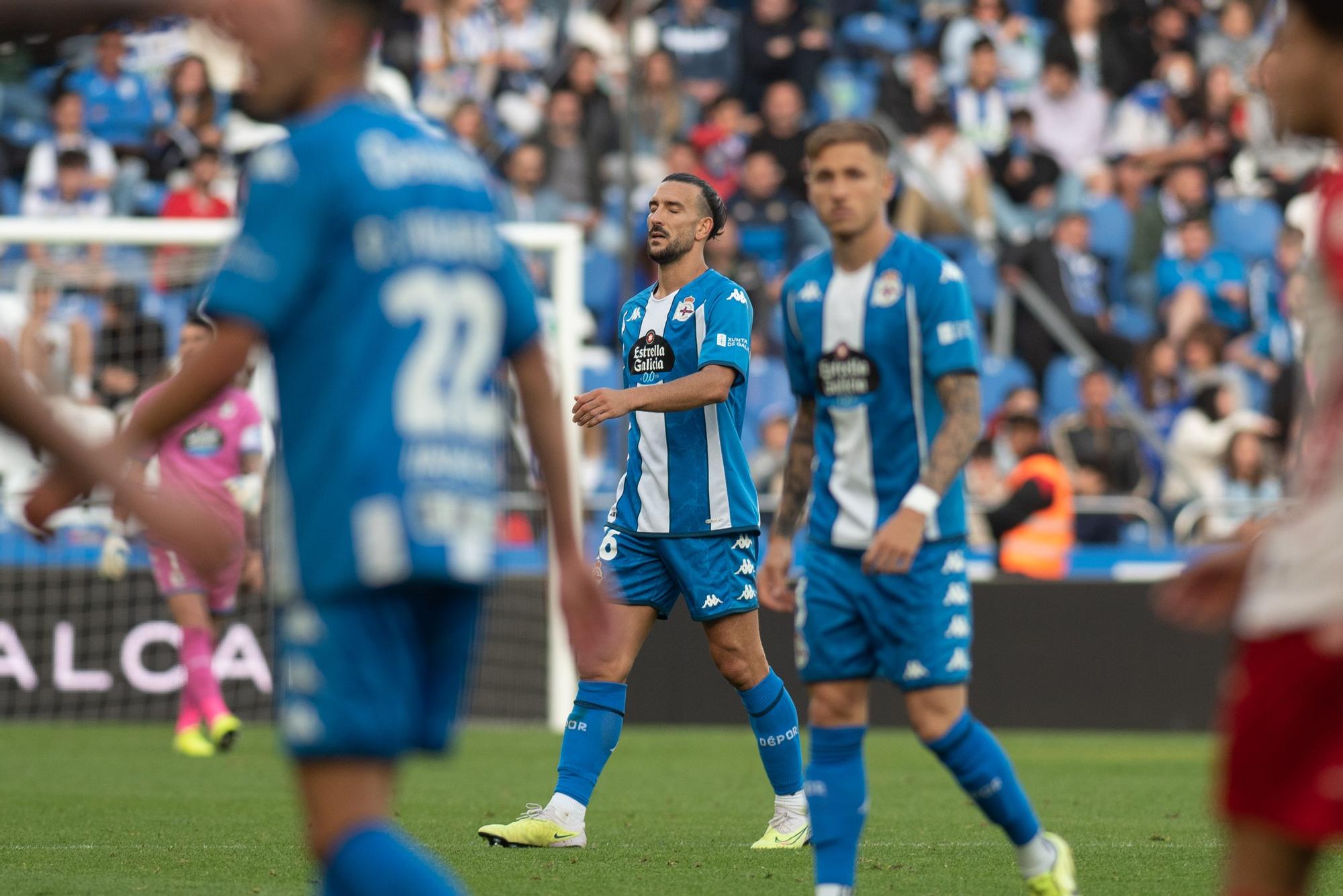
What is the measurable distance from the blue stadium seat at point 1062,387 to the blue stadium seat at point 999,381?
0.62 ft

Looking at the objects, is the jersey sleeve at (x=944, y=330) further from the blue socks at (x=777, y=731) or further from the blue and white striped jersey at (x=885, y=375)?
the blue socks at (x=777, y=731)

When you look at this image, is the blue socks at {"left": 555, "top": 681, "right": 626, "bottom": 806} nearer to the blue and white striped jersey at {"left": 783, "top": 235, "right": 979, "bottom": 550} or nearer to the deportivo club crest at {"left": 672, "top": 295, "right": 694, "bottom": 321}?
the deportivo club crest at {"left": 672, "top": 295, "right": 694, "bottom": 321}

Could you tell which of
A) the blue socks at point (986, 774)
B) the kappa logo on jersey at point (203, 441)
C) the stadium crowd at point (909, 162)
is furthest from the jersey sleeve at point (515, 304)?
the stadium crowd at point (909, 162)

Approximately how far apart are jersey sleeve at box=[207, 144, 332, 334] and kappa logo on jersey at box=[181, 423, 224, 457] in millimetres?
8669

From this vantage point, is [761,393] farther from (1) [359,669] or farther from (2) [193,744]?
(1) [359,669]

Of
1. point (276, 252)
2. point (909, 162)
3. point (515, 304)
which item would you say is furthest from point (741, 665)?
point (909, 162)

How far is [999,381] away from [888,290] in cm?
1216

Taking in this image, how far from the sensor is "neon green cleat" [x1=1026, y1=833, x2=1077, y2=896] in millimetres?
5645

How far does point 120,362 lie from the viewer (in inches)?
577

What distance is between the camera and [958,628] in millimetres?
5637

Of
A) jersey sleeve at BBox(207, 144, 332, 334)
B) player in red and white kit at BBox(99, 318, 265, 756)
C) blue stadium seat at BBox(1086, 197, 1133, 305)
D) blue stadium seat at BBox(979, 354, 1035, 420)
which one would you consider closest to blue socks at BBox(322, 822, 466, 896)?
jersey sleeve at BBox(207, 144, 332, 334)

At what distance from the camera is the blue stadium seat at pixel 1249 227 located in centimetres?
1917

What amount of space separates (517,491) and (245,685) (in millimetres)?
2445

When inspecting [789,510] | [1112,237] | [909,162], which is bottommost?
[789,510]
